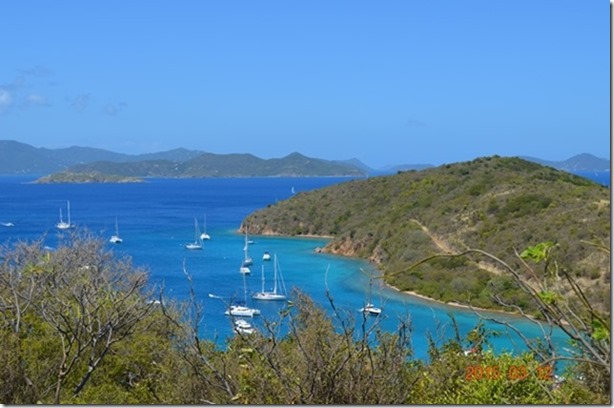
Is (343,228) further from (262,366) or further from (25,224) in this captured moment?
(262,366)

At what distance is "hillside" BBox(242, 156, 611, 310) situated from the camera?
784 inches

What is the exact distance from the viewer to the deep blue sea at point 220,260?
52.5 feet

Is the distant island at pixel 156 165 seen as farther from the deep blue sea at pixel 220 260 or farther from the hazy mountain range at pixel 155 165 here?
the deep blue sea at pixel 220 260

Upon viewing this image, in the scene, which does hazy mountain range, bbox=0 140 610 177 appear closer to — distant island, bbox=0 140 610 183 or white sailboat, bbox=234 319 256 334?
distant island, bbox=0 140 610 183

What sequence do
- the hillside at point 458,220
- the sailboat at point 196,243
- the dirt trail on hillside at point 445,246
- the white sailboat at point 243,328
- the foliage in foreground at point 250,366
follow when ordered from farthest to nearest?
the sailboat at point 196,243 → the dirt trail on hillside at point 445,246 → the hillside at point 458,220 → the white sailboat at point 243,328 → the foliage in foreground at point 250,366

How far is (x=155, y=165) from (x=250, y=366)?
134148 mm

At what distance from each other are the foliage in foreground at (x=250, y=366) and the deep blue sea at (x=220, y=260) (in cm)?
39

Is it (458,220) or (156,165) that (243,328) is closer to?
(458,220)

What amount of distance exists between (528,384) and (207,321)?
13374 mm

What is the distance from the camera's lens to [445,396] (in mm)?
4297

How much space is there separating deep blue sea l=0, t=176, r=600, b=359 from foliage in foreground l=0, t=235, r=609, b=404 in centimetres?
39

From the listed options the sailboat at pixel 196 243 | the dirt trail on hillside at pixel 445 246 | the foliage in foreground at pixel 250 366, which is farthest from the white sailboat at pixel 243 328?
the sailboat at pixel 196 243

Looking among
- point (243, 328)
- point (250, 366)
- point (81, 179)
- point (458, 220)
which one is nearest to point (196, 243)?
point (458, 220)

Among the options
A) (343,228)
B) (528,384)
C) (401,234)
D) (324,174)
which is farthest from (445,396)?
(324,174)
